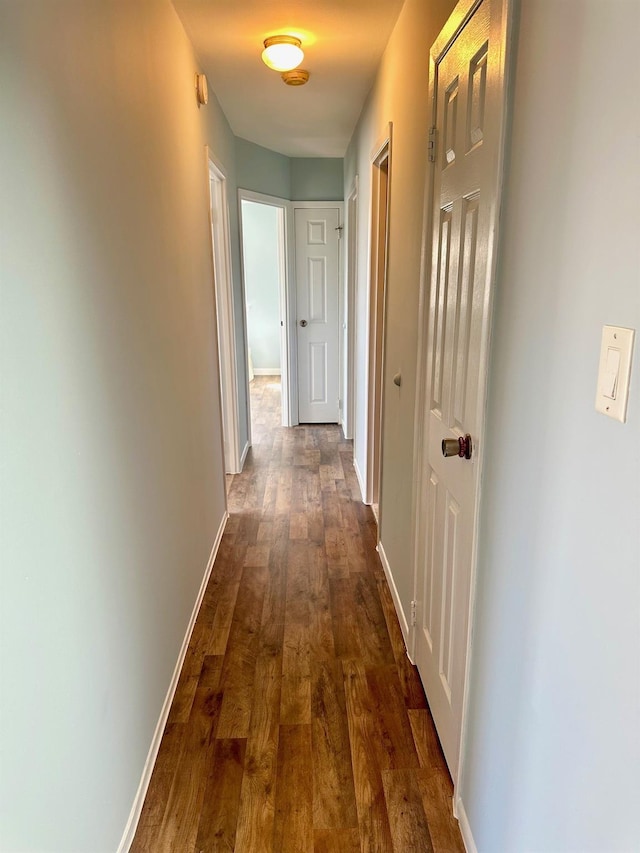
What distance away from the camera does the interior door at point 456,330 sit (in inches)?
45.9

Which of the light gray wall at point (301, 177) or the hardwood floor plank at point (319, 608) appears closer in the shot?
the hardwood floor plank at point (319, 608)

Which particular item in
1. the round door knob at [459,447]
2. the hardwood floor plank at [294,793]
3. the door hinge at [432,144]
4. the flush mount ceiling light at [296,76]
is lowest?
the hardwood floor plank at [294,793]

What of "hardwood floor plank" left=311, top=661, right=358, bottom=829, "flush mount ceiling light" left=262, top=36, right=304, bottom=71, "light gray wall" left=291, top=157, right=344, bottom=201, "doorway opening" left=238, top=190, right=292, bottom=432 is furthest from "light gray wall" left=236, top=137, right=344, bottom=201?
"hardwood floor plank" left=311, top=661, right=358, bottom=829

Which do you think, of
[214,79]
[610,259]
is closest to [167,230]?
[214,79]

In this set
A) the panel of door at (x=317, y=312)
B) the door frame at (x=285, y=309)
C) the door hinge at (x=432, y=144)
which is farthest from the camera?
the panel of door at (x=317, y=312)

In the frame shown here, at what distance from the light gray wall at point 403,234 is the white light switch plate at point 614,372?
48.4 inches

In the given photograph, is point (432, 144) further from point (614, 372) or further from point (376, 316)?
point (376, 316)

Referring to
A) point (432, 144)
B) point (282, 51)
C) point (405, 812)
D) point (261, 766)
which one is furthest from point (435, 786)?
point (282, 51)

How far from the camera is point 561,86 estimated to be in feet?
Result: 2.79

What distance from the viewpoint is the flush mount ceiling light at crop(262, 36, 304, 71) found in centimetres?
235

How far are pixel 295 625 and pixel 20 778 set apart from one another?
1.51 m

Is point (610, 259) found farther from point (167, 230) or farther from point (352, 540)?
point (352, 540)

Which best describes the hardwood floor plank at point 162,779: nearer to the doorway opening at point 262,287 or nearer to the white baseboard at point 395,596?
the white baseboard at point 395,596

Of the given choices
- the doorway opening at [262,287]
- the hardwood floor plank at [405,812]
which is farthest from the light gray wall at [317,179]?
the hardwood floor plank at [405,812]
